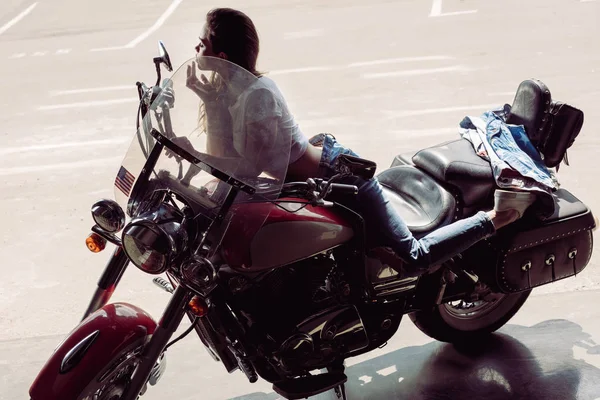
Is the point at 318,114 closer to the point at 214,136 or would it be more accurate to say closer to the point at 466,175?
the point at 466,175

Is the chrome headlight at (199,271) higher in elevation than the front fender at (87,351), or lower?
higher

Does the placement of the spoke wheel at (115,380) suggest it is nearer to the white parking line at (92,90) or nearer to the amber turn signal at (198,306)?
the amber turn signal at (198,306)

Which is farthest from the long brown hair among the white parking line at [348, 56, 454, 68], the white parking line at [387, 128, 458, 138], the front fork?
the white parking line at [348, 56, 454, 68]

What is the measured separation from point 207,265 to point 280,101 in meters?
0.72

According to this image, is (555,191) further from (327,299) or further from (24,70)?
(24,70)

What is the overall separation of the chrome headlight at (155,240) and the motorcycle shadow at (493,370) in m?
1.48

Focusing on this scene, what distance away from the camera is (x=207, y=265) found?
10.9 feet

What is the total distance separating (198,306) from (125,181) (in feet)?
2.08

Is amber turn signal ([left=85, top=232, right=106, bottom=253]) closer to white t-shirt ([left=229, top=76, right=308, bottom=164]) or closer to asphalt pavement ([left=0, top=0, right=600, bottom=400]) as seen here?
white t-shirt ([left=229, top=76, right=308, bottom=164])

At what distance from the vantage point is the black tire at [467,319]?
15.0 feet

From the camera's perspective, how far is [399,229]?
3852 millimetres

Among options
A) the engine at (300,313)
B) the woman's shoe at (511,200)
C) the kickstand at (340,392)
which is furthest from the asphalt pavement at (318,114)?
the woman's shoe at (511,200)

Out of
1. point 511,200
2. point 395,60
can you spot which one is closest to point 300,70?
point 395,60

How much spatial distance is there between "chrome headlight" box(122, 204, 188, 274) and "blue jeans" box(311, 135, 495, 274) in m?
0.77
